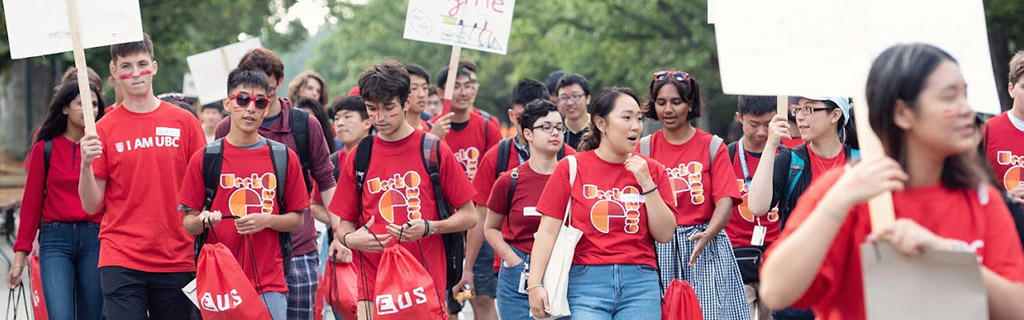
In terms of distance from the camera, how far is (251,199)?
692cm

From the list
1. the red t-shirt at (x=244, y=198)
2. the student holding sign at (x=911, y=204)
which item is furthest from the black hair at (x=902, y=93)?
the red t-shirt at (x=244, y=198)

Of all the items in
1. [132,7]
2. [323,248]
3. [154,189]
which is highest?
[132,7]

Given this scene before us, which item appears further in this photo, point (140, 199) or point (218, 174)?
point (140, 199)

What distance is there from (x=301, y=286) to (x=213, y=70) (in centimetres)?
392

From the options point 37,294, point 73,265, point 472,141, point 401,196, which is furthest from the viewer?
point 472,141

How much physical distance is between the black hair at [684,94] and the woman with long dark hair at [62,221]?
3382mm

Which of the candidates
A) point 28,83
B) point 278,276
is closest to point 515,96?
point 278,276

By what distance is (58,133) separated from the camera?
787 centimetres

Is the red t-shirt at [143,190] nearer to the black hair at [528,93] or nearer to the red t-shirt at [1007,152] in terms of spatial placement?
the black hair at [528,93]

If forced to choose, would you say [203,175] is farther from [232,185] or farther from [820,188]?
[820,188]

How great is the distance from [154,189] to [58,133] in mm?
1085

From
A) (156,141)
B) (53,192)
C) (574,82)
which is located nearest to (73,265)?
(53,192)

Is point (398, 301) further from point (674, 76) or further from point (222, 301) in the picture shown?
point (674, 76)

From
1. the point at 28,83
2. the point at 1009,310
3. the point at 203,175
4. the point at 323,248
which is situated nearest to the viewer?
the point at 1009,310
